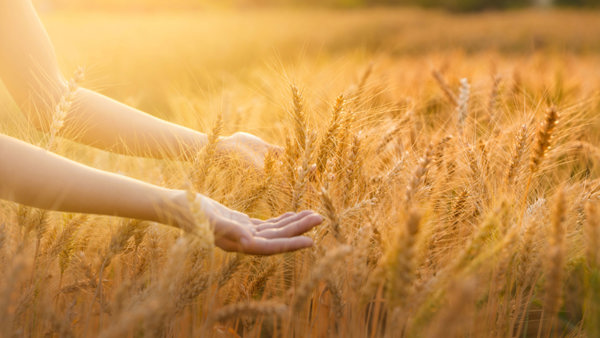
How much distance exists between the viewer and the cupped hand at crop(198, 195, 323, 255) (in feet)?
2.55

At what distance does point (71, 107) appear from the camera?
3.75 feet

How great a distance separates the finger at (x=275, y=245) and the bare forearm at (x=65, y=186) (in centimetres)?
15

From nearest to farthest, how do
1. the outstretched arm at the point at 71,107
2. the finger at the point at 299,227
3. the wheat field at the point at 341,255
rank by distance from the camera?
1. the wheat field at the point at 341,255
2. the finger at the point at 299,227
3. the outstretched arm at the point at 71,107

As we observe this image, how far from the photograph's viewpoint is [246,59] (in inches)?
229

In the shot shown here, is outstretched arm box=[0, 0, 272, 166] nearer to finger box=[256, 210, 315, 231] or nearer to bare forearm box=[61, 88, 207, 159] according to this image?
bare forearm box=[61, 88, 207, 159]

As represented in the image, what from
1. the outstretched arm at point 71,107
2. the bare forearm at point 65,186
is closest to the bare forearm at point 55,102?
the outstretched arm at point 71,107

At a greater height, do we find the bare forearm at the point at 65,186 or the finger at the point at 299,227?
the bare forearm at the point at 65,186

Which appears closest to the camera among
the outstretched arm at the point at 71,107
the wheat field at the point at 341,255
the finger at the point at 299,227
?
the wheat field at the point at 341,255

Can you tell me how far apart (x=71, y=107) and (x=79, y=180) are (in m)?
0.44

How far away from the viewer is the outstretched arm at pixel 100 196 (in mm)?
766

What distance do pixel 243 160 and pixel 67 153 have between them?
0.49 m

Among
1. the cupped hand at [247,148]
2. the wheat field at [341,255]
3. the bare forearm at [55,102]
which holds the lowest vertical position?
the wheat field at [341,255]

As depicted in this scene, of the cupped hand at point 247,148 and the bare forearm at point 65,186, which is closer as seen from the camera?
the bare forearm at point 65,186

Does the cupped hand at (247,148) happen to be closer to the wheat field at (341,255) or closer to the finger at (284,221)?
the wheat field at (341,255)
